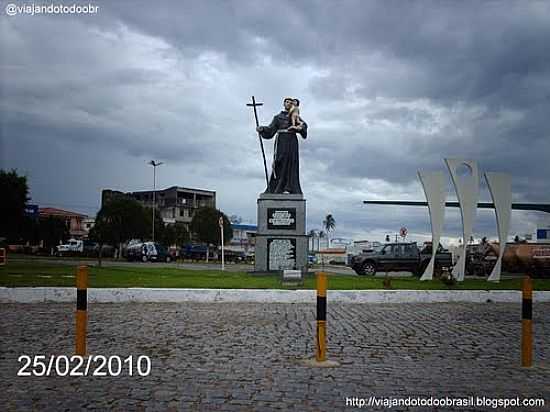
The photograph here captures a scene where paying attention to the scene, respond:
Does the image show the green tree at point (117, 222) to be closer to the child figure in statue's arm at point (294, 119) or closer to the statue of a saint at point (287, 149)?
the statue of a saint at point (287, 149)

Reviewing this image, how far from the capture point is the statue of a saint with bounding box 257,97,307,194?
22.3m

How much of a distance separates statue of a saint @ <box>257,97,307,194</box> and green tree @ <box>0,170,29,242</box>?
22747mm

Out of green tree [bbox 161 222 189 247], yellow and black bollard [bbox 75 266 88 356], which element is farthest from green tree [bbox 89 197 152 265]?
yellow and black bollard [bbox 75 266 88 356]

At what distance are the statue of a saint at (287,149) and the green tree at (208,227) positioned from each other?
4644 centimetres

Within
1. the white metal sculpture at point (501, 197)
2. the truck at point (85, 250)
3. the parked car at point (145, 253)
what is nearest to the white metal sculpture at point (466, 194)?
the white metal sculpture at point (501, 197)

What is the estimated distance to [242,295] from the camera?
14.5 m

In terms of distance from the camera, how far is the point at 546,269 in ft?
117

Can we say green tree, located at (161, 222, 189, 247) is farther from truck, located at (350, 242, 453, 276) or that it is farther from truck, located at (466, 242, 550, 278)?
truck, located at (350, 242, 453, 276)

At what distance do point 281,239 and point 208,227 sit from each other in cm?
4918

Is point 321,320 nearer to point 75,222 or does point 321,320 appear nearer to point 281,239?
point 281,239

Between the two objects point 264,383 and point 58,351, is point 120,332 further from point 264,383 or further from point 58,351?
point 264,383

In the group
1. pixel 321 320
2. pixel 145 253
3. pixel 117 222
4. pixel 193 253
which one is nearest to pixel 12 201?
pixel 117 222

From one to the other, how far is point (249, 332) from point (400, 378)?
3.52 metres

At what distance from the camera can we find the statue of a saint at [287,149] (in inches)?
879
